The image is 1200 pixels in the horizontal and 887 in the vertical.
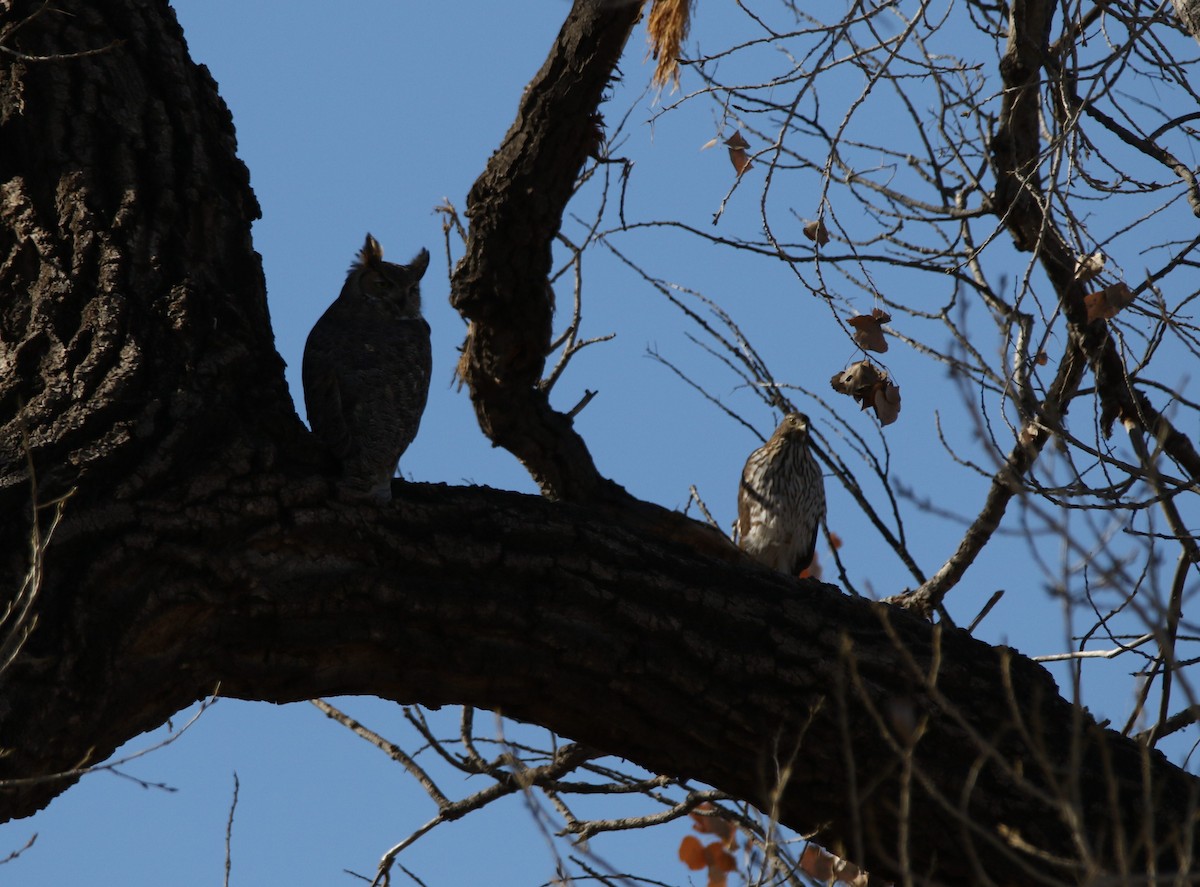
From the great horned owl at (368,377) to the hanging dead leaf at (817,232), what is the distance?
4.11 feet

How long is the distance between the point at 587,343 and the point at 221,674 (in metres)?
2.19

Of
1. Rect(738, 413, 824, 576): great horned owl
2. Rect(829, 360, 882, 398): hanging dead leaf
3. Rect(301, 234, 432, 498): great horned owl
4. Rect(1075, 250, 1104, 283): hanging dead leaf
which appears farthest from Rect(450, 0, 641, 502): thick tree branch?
Rect(738, 413, 824, 576): great horned owl

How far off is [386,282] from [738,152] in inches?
52.7

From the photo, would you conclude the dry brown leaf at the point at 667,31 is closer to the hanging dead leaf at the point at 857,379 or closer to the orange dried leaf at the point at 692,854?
the hanging dead leaf at the point at 857,379

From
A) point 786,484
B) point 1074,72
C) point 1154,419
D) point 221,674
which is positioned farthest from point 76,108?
point 786,484

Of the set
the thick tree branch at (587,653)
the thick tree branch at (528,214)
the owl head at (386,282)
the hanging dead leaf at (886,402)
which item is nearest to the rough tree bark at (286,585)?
the thick tree branch at (587,653)

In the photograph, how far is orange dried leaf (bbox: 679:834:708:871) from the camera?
4332 millimetres

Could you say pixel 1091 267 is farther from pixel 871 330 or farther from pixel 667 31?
pixel 667 31

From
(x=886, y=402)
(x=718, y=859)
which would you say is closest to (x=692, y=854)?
(x=718, y=859)

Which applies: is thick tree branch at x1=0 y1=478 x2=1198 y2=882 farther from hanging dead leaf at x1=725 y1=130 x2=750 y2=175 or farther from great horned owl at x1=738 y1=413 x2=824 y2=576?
great horned owl at x1=738 y1=413 x2=824 y2=576

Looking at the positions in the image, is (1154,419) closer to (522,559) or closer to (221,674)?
(522,559)

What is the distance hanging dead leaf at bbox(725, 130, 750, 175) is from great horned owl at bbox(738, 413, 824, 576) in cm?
374

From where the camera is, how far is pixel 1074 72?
11.0 feet

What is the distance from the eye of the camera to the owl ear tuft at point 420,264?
16.3ft
